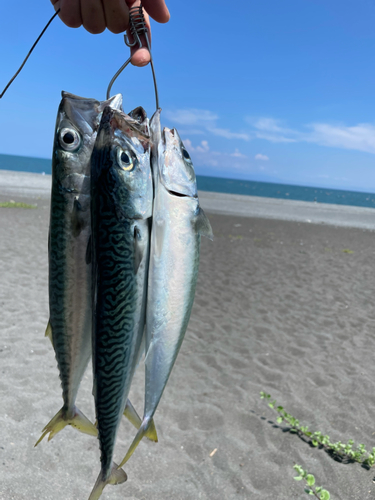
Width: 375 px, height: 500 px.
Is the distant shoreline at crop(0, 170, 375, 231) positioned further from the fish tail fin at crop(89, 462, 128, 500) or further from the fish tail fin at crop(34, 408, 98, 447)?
the fish tail fin at crop(89, 462, 128, 500)

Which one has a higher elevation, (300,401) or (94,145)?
(94,145)

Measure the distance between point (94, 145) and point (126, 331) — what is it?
0.71 meters

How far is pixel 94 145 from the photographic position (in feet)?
4.73

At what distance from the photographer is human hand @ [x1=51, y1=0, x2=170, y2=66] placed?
1.80 meters

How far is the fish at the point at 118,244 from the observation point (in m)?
1.40

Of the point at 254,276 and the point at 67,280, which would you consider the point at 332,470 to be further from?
the point at 254,276

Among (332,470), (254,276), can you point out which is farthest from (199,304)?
(332,470)

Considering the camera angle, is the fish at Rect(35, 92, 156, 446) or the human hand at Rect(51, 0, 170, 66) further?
the human hand at Rect(51, 0, 170, 66)

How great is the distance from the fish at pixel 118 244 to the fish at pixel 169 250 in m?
0.05

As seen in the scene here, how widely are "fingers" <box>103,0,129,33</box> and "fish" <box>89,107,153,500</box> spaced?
70 cm

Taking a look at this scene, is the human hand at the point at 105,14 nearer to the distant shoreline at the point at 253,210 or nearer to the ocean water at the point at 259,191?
the distant shoreline at the point at 253,210

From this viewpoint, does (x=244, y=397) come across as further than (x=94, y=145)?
Yes

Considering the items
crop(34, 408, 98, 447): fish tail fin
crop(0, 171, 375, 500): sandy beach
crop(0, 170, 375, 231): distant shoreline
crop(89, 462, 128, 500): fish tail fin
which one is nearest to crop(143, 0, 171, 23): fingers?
crop(34, 408, 98, 447): fish tail fin

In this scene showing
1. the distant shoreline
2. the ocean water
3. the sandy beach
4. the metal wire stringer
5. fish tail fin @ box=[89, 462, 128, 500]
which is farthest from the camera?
the ocean water
